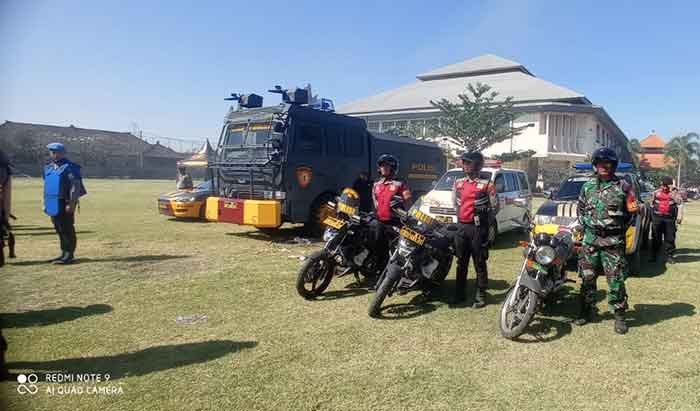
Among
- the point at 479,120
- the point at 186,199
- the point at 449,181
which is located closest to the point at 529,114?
the point at 479,120

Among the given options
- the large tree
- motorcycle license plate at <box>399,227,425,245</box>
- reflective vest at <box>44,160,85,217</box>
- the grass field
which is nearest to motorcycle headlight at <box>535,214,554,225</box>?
the grass field

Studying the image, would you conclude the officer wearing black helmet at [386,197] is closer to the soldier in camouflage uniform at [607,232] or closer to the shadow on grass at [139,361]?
the soldier in camouflage uniform at [607,232]

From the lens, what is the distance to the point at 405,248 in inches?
201

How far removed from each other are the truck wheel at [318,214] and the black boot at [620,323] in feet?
20.0

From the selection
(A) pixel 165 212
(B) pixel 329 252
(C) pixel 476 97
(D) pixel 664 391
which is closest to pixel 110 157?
(C) pixel 476 97

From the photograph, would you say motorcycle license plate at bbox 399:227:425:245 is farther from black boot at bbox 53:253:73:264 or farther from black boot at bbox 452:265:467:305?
black boot at bbox 53:253:73:264

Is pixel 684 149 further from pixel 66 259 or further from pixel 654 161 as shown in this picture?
pixel 66 259

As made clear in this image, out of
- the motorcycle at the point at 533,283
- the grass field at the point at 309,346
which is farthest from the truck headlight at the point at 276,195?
the motorcycle at the point at 533,283

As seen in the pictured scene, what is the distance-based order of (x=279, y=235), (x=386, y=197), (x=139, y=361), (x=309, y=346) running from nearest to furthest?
(x=139, y=361) < (x=309, y=346) < (x=386, y=197) < (x=279, y=235)

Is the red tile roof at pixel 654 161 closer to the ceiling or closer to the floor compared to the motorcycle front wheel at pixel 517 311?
closer to the ceiling

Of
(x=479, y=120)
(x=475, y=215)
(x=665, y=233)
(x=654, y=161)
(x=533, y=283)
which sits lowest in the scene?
(x=533, y=283)

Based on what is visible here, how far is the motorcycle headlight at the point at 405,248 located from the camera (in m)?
5.08

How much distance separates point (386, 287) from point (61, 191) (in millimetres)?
5358

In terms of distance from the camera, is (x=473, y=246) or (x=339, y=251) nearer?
(x=473, y=246)
